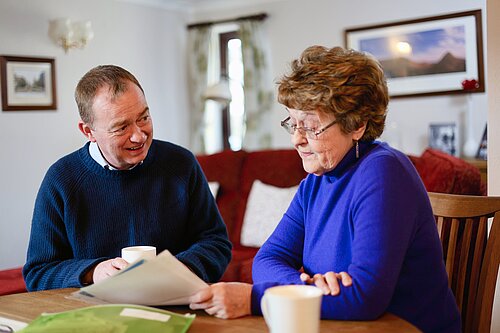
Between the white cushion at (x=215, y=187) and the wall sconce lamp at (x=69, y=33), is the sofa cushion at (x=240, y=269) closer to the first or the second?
the white cushion at (x=215, y=187)

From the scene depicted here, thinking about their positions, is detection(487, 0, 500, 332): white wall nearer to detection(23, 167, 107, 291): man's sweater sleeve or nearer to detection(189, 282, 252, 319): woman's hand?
detection(189, 282, 252, 319): woman's hand

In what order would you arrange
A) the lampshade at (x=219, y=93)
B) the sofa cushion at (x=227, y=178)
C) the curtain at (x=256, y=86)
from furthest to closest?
the curtain at (x=256, y=86) → the lampshade at (x=219, y=93) → the sofa cushion at (x=227, y=178)

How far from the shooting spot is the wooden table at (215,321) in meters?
1.33

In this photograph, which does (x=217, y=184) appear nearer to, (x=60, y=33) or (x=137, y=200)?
(x=60, y=33)

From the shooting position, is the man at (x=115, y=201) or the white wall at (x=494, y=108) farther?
the white wall at (x=494, y=108)

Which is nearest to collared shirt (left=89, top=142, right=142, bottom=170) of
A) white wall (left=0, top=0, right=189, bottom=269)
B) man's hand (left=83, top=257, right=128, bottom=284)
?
man's hand (left=83, top=257, right=128, bottom=284)

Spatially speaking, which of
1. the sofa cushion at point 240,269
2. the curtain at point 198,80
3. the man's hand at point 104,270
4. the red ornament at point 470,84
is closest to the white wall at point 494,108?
the man's hand at point 104,270

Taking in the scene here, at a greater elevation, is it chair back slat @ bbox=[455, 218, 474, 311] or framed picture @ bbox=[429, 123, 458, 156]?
framed picture @ bbox=[429, 123, 458, 156]

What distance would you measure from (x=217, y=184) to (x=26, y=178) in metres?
1.64

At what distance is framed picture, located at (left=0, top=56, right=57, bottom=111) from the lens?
199 inches

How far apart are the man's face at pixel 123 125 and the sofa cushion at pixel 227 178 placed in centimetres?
260

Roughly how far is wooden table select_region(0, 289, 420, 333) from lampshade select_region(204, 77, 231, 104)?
4232mm

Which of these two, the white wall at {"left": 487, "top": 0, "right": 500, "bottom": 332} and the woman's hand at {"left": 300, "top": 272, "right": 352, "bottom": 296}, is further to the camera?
the white wall at {"left": 487, "top": 0, "right": 500, "bottom": 332}

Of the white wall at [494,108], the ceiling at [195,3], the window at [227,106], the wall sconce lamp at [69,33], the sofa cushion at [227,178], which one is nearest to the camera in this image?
the white wall at [494,108]
